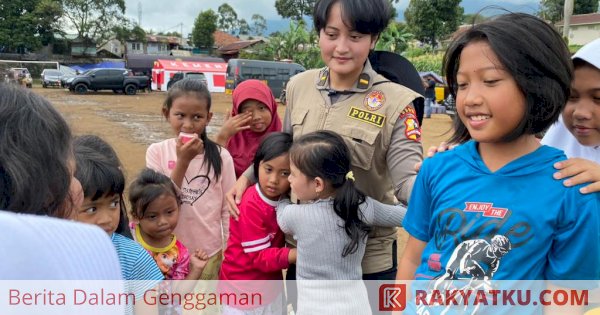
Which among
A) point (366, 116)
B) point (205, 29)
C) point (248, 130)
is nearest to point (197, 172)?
point (248, 130)

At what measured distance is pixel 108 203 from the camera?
1956 millimetres

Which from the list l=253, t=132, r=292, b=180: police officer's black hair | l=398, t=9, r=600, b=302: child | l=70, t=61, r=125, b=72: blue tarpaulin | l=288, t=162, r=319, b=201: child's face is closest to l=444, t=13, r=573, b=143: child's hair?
l=398, t=9, r=600, b=302: child

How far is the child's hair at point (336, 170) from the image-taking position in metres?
1.98

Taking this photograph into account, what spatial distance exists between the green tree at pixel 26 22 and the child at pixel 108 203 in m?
46.3

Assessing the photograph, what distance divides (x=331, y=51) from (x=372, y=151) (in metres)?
0.45

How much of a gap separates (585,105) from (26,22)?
1883 inches

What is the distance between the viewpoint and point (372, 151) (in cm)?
203

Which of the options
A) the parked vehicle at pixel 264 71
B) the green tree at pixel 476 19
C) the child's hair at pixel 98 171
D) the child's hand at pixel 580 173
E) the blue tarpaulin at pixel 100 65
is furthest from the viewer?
the blue tarpaulin at pixel 100 65

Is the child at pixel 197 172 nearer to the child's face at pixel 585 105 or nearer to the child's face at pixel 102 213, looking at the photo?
the child's face at pixel 102 213

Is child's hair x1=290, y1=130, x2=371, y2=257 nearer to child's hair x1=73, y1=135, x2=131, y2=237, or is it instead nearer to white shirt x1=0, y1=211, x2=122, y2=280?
child's hair x1=73, y1=135, x2=131, y2=237

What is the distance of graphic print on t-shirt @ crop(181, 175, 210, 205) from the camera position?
258cm

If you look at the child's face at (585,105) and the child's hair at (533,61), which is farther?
the child's face at (585,105)

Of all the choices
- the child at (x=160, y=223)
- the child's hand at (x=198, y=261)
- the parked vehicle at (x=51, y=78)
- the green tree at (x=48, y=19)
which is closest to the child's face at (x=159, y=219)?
the child at (x=160, y=223)

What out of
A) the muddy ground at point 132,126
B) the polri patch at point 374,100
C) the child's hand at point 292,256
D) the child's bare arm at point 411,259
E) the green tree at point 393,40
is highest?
the green tree at point 393,40
